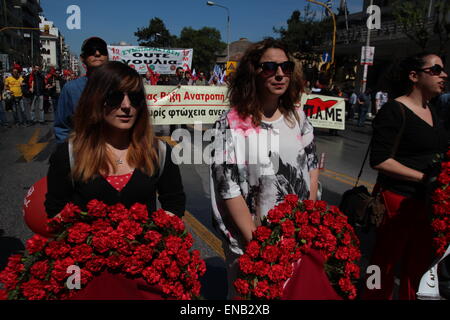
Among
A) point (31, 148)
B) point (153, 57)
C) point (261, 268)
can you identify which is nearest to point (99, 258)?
point (261, 268)

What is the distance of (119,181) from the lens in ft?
6.40

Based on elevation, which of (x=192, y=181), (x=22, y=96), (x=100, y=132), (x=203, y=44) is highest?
(x=203, y=44)

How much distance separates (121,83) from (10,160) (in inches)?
289

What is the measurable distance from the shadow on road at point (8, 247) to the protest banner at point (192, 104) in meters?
5.51

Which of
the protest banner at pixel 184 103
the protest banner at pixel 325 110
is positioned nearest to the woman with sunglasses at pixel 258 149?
the protest banner at pixel 184 103

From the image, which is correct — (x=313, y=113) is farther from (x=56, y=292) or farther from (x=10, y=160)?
(x=56, y=292)

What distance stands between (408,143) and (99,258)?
2.08 meters

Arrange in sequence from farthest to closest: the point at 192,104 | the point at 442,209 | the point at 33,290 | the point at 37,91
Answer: the point at 37,91
the point at 192,104
the point at 442,209
the point at 33,290

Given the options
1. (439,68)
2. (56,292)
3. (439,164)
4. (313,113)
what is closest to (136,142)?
(56,292)

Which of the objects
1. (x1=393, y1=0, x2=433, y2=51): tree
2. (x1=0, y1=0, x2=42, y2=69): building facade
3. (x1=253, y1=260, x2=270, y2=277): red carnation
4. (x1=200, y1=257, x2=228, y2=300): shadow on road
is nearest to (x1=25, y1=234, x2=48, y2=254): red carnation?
(x1=253, y1=260, x2=270, y2=277): red carnation

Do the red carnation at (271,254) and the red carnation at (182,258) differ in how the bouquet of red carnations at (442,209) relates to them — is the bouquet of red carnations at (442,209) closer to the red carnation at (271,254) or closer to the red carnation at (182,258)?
the red carnation at (271,254)

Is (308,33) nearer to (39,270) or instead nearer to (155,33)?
(39,270)

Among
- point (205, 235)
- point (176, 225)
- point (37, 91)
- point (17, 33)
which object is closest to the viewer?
point (176, 225)

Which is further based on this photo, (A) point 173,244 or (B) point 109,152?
(B) point 109,152
